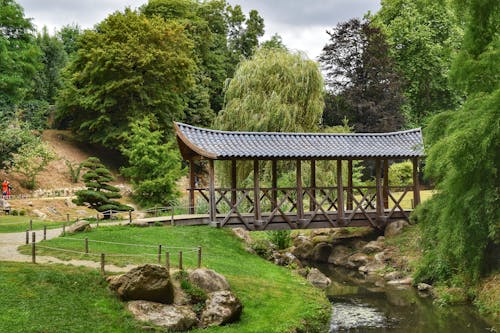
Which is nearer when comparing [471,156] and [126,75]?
[471,156]

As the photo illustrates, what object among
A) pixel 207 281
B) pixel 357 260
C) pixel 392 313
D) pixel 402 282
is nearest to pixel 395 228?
pixel 357 260

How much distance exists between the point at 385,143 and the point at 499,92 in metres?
10.8

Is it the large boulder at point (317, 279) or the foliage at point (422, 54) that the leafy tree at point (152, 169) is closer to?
the large boulder at point (317, 279)

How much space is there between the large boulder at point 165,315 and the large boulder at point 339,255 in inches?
496

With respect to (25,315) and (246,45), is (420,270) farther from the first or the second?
(246,45)

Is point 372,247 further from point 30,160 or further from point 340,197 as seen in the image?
A: point 30,160

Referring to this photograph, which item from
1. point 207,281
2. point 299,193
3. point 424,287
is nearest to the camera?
point 207,281

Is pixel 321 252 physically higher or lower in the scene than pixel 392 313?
higher

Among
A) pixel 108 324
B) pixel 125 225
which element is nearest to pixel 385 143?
pixel 125 225

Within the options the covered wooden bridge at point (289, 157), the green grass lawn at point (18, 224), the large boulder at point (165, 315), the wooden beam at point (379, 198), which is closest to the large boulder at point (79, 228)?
the green grass lawn at point (18, 224)

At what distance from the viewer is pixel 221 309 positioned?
1203cm

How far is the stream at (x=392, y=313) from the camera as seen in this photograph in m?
14.0

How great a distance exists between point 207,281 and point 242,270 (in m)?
3.15

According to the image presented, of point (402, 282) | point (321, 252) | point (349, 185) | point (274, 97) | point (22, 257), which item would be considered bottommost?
point (402, 282)
